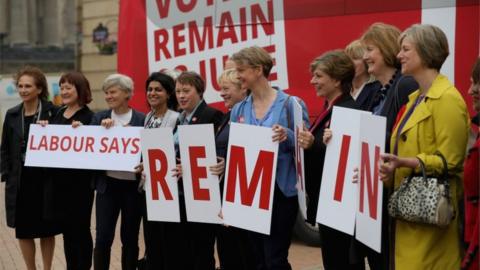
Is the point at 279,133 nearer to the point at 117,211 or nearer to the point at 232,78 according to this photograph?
the point at 232,78

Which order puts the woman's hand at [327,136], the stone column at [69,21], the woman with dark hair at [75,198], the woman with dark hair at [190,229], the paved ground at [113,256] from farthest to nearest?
the stone column at [69,21] < the paved ground at [113,256] < the woman with dark hair at [75,198] < the woman with dark hair at [190,229] < the woman's hand at [327,136]

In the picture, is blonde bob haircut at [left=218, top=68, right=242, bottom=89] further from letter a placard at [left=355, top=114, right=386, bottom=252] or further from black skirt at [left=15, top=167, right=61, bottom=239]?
black skirt at [left=15, top=167, right=61, bottom=239]

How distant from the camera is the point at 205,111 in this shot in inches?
286

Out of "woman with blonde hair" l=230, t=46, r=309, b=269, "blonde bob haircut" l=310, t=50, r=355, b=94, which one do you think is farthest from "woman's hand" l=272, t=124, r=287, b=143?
"blonde bob haircut" l=310, t=50, r=355, b=94

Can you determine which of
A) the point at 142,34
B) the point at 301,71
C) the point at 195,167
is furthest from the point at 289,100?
the point at 142,34

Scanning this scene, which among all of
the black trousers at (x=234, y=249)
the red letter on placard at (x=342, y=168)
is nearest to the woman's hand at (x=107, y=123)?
the black trousers at (x=234, y=249)

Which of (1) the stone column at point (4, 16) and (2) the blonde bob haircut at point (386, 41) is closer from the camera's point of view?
(2) the blonde bob haircut at point (386, 41)

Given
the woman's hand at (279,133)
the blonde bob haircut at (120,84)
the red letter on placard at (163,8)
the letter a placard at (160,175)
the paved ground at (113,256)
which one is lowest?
the paved ground at (113,256)

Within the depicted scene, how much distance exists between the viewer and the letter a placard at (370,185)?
5.29m

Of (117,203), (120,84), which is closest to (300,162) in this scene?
(117,203)

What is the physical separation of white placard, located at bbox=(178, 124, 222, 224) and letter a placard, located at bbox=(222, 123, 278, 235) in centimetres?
32

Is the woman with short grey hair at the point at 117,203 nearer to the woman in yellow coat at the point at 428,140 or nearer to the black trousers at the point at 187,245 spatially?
the black trousers at the point at 187,245

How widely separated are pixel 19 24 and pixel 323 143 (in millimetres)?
45964

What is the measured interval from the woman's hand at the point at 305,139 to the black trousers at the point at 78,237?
8.92 feet
